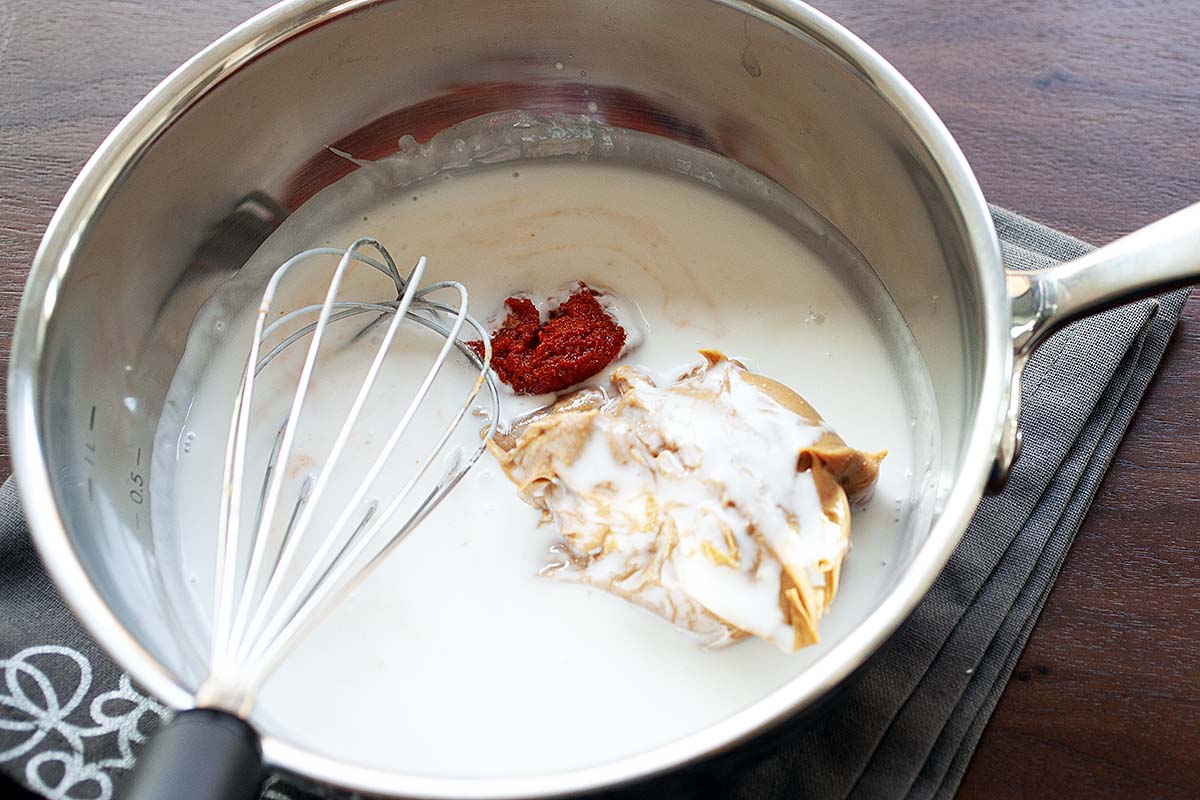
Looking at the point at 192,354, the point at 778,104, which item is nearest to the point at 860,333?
the point at 778,104

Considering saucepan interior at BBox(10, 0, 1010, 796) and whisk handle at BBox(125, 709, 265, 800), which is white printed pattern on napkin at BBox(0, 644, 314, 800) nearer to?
saucepan interior at BBox(10, 0, 1010, 796)

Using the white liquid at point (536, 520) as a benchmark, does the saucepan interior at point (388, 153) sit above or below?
above

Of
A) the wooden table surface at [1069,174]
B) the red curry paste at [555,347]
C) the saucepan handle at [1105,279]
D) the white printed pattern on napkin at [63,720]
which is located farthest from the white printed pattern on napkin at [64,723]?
the saucepan handle at [1105,279]

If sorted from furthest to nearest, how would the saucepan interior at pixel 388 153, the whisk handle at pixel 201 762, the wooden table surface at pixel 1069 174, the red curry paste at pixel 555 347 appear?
the red curry paste at pixel 555 347 < the wooden table surface at pixel 1069 174 < the saucepan interior at pixel 388 153 < the whisk handle at pixel 201 762

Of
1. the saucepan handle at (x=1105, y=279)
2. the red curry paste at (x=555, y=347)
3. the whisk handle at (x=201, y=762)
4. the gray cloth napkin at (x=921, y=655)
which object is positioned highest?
the saucepan handle at (x=1105, y=279)

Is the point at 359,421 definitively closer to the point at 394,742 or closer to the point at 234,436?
the point at 234,436

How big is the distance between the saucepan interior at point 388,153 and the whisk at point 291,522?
34 mm

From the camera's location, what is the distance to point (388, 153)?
996 millimetres

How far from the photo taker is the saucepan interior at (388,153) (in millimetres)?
621

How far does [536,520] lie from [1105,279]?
451 mm

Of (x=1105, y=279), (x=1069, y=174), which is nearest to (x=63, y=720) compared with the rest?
(x=1105, y=279)

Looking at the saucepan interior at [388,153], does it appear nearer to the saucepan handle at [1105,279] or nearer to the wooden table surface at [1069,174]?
the saucepan handle at [1105,279]

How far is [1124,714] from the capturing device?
0.74 meters

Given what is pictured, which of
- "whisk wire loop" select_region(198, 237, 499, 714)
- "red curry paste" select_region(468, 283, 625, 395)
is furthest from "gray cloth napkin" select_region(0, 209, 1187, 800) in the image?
"red curry paste" select_region(468, 283, 625, 395)
